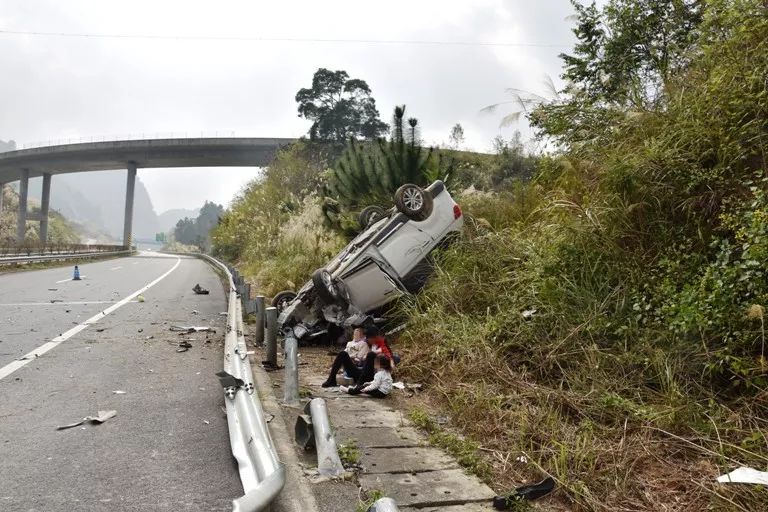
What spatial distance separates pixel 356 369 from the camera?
590cm

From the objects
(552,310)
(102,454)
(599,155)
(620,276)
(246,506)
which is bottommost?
(102,454)

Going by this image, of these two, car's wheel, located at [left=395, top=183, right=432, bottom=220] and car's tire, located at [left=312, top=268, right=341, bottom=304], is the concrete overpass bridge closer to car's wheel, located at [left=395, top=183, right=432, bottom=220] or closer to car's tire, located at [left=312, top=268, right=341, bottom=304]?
car's wheel, located at [left=395, top=183, right=432, bottom=220]

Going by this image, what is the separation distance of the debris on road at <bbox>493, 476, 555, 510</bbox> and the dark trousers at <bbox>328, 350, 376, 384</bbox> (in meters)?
2.69

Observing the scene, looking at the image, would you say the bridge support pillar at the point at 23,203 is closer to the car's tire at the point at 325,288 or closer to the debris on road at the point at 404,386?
the car's tire at the point at 325,288

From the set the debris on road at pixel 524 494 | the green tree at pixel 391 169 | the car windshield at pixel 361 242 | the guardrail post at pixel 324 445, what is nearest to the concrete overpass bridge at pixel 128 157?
the green tree at pixel 391 169

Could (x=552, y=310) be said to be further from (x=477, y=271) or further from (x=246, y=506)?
(x=246, y=506)

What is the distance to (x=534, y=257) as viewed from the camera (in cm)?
635

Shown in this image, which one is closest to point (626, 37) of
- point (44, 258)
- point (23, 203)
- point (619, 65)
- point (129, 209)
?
point (619, 65)

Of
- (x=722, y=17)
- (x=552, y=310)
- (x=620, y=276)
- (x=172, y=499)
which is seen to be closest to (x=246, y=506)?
(x=172, y=499)

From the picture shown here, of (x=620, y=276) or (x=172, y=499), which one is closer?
(x=172, y=499)

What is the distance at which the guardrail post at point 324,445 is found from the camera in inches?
137

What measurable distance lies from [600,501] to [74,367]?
18.7 ft

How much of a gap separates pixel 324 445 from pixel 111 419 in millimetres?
2094

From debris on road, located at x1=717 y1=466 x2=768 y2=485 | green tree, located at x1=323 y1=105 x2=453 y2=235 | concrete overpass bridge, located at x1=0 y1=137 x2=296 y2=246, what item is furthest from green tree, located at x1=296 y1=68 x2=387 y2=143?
debris on road, located at x1=717 y1=466 x2=768 y2=485
